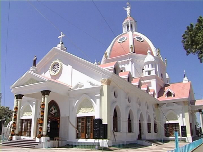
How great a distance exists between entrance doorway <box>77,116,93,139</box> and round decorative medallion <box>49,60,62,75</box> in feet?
20.2

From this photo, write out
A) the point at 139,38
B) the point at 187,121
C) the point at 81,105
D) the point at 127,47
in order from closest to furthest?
the point at 81,105, the point at 187,121, the point at 127,47, the point at 139,38

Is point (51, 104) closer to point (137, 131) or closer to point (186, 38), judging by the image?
point (137, 131)

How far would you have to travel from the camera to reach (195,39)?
49.5 feet

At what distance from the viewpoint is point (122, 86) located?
72.1 ft

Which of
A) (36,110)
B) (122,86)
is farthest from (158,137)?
(36,110)

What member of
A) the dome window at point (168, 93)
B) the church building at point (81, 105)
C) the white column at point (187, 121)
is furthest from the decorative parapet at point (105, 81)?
Result: the dome window at point (168, 93)

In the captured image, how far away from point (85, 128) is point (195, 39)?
11571 millimetres

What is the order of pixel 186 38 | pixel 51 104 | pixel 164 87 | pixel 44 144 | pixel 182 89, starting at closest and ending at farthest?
pixel 186 38 → pixel 44 144 → pixel 51 104 → pixel 182 89 → pixel 164 87

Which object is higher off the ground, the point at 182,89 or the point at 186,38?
the point at 186,38

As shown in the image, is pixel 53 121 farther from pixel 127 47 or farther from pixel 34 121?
→ pixel 127 47

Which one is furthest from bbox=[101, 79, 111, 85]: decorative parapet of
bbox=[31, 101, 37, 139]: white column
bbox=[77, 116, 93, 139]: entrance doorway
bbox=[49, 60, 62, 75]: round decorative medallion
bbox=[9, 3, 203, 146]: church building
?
bbox=[31, 101, 37, 139]: white column

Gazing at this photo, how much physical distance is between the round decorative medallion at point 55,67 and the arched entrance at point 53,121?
339 centimetres

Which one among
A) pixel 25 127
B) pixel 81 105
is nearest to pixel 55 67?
pixel 81 105

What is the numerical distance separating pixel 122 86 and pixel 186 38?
8168mm
